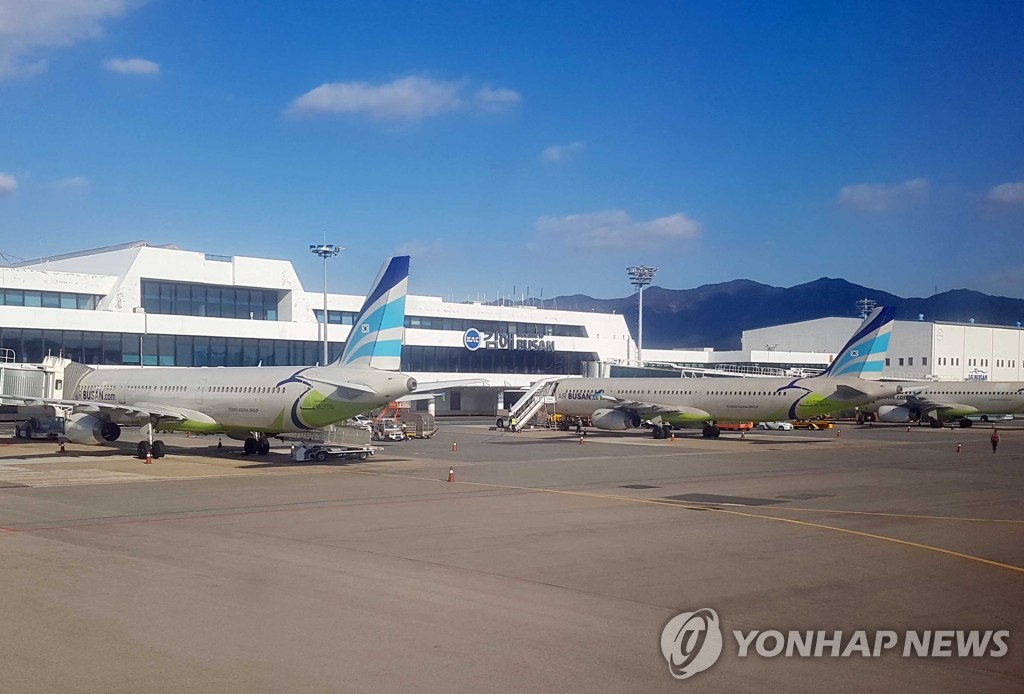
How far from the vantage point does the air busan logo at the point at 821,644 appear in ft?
30.5

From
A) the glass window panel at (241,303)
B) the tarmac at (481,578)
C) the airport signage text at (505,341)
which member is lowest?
the tarmac at (481,578)

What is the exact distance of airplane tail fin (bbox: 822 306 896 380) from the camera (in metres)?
48.4

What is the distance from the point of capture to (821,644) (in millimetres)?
9766

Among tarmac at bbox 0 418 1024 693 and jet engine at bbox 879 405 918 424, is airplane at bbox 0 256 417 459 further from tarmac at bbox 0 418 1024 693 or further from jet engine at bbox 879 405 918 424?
jet engine at bbox 879 405 918 424

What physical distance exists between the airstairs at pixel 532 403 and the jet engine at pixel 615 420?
5.39m

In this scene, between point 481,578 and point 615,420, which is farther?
point 615,420

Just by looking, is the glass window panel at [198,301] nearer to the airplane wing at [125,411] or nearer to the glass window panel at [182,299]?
the glass window panel at [182,299]

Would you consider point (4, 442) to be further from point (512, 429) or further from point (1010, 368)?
point (1010, 368)

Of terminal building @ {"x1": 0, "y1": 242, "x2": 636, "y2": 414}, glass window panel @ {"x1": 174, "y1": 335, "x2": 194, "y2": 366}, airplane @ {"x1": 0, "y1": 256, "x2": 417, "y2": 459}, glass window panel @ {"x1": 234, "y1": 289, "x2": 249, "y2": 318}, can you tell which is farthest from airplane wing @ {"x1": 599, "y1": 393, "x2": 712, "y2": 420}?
glass window panel @ {"x1": 174, "y1": 335, "x2": 194, "y2": 366}

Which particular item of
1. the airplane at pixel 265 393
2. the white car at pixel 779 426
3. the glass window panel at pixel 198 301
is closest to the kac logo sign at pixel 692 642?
the airplane at pixel 265 393

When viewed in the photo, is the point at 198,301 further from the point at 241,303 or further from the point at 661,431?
the point at 661,431

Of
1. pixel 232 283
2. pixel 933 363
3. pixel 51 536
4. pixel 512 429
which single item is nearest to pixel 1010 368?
pixel 933 363

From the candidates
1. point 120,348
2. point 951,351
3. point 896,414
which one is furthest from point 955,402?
point 120,348

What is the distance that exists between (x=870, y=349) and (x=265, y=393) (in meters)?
32.6
